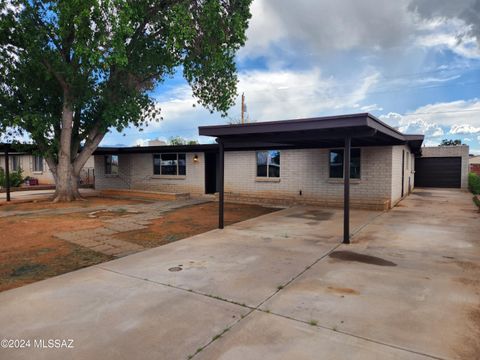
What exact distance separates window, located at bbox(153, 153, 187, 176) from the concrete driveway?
415 inches

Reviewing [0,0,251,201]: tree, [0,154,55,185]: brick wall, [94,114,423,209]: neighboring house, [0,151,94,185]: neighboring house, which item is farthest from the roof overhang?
[0,154,55,185]: brick wall

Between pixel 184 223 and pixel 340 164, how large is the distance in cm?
703

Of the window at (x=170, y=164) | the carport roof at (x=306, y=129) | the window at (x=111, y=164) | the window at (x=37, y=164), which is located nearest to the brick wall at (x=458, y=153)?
the carport roof at (x=306, y=129)

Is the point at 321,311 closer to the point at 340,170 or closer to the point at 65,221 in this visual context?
the point at 65,221

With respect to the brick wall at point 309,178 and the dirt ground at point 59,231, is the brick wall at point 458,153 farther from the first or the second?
the dirt ground at point 59,231

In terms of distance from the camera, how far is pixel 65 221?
9219mm

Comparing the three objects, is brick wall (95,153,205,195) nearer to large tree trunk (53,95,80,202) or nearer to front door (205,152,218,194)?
front door (205,152,218,194)

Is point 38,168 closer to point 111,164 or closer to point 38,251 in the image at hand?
point 111,164

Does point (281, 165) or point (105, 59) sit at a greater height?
point (105, 59)

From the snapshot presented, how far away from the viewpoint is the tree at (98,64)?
37.0 ft

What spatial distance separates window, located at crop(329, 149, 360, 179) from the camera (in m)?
12.1

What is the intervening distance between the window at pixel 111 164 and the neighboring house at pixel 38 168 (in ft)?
17.1

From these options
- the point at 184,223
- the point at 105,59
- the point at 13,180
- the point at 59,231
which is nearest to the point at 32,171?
the point at 13,180

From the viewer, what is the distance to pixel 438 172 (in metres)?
21.6
